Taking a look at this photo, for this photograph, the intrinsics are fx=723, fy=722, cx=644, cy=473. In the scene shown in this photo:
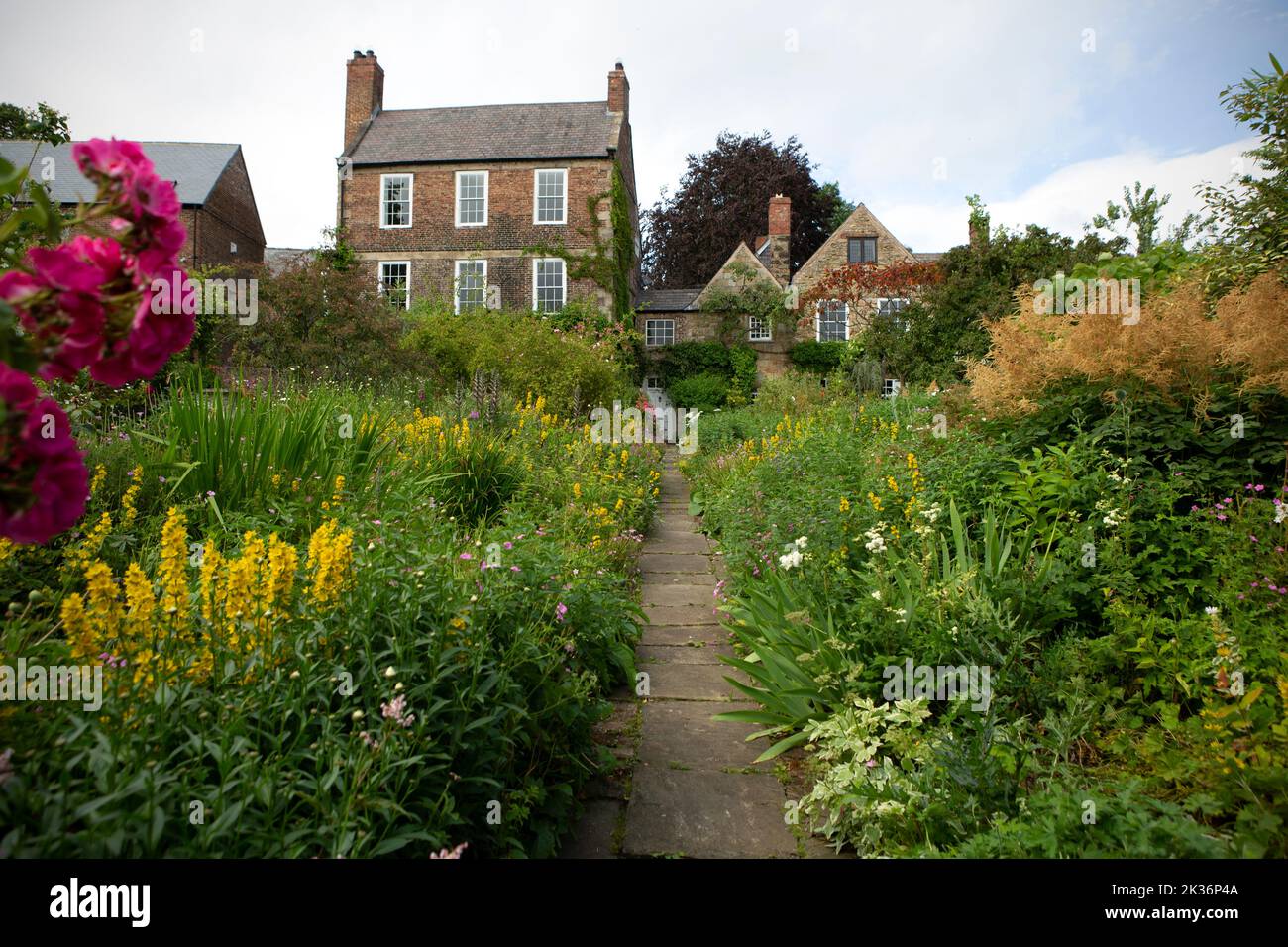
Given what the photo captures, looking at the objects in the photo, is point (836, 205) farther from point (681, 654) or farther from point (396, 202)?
point (681, 654)

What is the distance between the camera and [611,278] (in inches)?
890

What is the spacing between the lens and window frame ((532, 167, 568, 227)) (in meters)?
22.8

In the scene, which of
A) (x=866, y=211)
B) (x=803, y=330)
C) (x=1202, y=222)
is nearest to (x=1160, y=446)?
(x=1202, y=222)

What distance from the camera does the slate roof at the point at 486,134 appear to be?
22.9 metres

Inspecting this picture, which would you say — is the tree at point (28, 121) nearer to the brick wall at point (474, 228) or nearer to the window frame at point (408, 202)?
the brick wall at point (474, 228)

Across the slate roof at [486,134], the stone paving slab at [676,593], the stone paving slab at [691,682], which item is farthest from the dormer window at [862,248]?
the stone paving slab at [691,682]

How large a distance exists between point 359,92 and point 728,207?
51.9 feet

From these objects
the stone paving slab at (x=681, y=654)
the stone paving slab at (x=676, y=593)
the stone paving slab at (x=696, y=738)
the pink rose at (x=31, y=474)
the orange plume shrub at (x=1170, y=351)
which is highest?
the orange plume shrub at (x=1170, y=351)

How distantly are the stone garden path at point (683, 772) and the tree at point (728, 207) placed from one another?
30.1 meters

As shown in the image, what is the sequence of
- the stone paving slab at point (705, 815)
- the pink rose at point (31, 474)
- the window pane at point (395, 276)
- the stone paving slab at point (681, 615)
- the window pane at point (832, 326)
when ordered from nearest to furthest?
the pink rose at point (31, 474) → the stone paving slab at point (705, 815) → the stone paving slab at point (681, 615) → the window pane at point (395, 276) → the window pane at point (832, 326)

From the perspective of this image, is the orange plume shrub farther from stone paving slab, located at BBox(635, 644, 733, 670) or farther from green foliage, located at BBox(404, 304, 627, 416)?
green foliage, located at BBox(404, 304, 627, 416)

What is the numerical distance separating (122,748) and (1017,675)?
10.2 feet

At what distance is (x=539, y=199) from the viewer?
2297cm
